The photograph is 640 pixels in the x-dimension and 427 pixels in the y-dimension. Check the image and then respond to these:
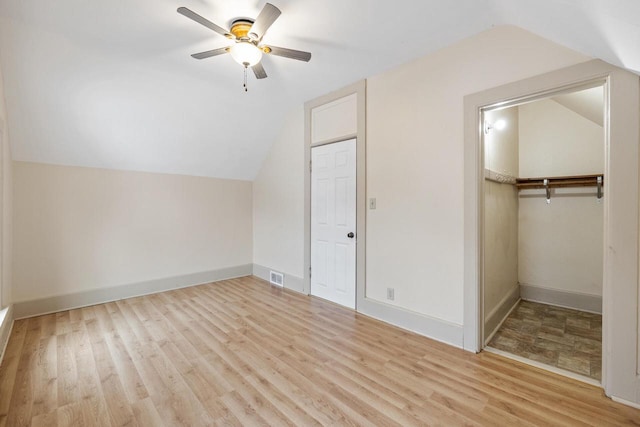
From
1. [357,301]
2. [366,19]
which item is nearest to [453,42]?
[366,19]

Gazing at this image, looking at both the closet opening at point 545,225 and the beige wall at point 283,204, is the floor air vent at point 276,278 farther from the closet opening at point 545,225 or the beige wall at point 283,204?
the closet opening at point 545,225

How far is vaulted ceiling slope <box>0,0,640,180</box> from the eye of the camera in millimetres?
1904

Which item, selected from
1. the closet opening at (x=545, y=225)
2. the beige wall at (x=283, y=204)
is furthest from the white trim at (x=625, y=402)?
the beige wall at (x=283, y=204)

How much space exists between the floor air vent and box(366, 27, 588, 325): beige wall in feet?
5.42

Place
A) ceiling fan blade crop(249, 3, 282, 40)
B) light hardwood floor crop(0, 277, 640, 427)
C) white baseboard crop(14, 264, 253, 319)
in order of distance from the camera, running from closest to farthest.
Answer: light hardwood floor crop(0, 277, 640, 427), ceiling fan blade crop(249, 3, 282, 40), white baseboard crop(14, 264, 253, 319)

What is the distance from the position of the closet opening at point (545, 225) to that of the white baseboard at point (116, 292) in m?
3.91

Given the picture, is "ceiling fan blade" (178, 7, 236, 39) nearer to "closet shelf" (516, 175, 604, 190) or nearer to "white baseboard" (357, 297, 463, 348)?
"white baseboard" (357, 297, 463, 348)

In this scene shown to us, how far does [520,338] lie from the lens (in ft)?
8.58

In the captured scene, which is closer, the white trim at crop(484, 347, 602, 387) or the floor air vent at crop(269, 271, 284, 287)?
the white trim at crop(484, 347, 602, 387)

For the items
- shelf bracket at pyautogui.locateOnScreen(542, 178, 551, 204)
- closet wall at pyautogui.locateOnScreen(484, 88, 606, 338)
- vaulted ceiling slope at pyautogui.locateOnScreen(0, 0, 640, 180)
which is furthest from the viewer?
shelf bracket at pyautogui.locateOnScreen(542, 178, 551, 204)

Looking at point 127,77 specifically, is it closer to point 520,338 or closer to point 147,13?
point 147,13

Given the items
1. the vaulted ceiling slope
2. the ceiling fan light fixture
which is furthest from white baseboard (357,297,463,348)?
the ceiling fan light fixture

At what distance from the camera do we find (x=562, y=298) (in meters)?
3.39

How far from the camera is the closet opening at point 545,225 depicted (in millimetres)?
2689
